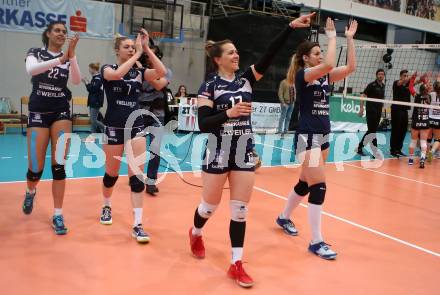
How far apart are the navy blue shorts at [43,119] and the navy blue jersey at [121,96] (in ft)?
1.67

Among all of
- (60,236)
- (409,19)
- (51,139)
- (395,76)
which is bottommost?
(60,236)

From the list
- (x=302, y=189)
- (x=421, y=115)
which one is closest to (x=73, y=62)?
(x=302, y=189)

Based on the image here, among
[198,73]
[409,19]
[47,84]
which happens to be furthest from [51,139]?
[409,19]

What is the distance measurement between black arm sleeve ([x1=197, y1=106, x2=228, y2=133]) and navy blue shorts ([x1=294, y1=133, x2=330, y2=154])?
119 cm

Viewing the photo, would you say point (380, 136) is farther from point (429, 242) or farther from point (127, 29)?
point (429, 242)

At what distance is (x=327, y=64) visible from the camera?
4.05m

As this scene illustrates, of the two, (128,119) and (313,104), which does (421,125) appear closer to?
(313,104)

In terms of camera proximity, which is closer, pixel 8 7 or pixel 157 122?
pixel 157 122

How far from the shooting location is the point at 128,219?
5.21 m

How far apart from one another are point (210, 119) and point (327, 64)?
1.29 meters

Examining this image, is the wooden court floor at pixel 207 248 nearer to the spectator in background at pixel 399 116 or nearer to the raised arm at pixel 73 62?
the raised arm at pixel 73 62

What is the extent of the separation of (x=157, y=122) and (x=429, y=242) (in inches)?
141

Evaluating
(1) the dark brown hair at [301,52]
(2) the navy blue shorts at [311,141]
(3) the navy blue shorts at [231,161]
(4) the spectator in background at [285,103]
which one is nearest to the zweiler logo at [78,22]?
(4) the spectator in background at [285,103]

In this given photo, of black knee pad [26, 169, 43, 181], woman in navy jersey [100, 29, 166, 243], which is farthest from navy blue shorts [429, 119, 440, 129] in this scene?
black knee pad [26, 169, 43, 181]
